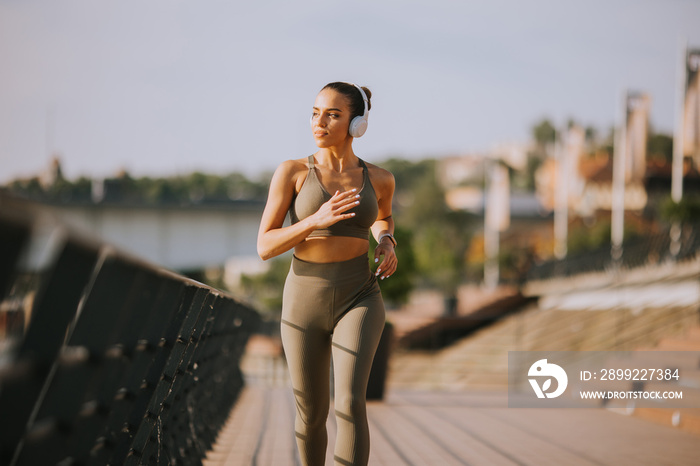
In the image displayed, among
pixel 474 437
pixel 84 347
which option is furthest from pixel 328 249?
pixel 474 437

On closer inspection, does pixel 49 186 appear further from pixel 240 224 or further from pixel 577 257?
pixel 577 257

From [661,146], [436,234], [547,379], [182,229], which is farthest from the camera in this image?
[661,146]

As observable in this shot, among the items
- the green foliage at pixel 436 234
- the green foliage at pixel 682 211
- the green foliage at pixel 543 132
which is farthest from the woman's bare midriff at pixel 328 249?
the green foliage at pixel 543 132

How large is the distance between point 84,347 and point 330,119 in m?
1.75

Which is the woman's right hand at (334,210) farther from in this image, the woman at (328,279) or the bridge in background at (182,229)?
the bridge in background at (182,229)

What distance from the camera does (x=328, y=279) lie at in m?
3.46

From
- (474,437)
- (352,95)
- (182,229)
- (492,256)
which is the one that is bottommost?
(474,437)

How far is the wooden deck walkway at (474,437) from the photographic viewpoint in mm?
5836

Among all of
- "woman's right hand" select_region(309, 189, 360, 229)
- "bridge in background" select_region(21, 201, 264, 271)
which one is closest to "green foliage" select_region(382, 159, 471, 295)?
"bridge in background" select_region(21, 201, 264, 271)

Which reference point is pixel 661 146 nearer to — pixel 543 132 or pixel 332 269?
pixel 543 132

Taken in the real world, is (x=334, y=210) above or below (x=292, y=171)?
below

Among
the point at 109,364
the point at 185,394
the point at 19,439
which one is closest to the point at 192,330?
the point at 185,394

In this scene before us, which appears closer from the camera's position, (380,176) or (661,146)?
(380,176)

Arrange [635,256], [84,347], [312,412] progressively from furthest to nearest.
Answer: [635,256] < [312,412] < [84,347]
